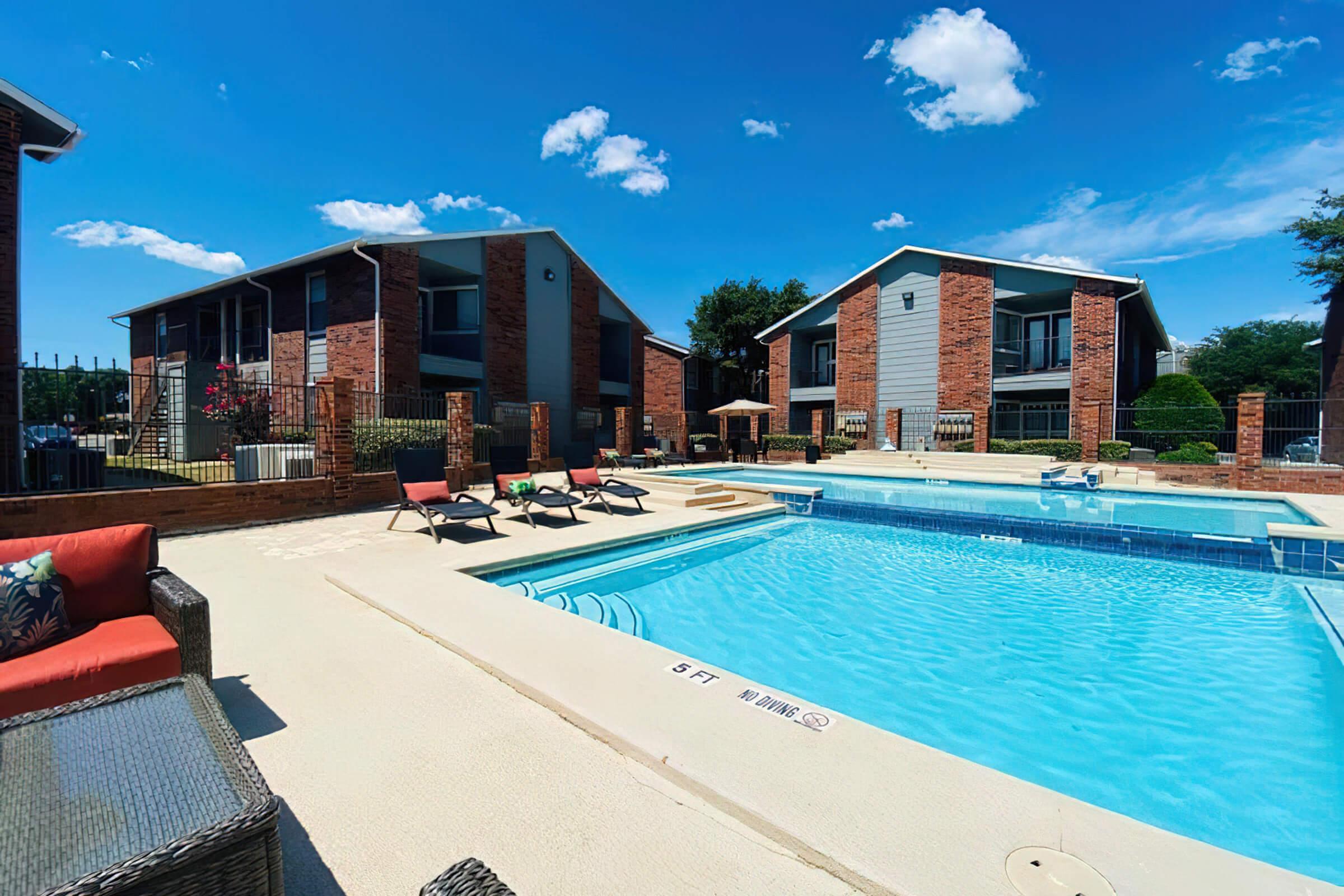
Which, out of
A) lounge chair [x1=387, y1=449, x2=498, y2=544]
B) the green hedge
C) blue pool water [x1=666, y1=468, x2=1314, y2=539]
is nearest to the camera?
lounge chair [x1=387, y1=449, x2=498, y2=544]

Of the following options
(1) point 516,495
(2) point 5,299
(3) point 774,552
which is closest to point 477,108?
(2) point 5,299

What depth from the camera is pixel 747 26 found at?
569 inches

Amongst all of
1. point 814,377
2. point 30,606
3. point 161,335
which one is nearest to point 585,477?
point 30,606

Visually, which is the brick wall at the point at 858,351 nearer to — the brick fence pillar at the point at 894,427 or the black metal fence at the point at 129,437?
the brick fence pillar at the point at 894,427

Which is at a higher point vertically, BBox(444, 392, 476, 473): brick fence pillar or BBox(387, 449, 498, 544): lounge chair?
BBox(444, 392, 476, 473): brick fence pillar

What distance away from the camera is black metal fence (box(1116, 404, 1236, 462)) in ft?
57.2

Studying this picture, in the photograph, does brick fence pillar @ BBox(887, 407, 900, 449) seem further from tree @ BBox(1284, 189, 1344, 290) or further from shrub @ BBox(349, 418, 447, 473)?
tree @ BBox(1284, 189, 1344, 290)

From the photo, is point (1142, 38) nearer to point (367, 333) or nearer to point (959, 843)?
point (959, 843)

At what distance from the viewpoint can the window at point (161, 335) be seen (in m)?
22.9

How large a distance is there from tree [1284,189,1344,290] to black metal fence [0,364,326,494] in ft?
118

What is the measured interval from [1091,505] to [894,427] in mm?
11332

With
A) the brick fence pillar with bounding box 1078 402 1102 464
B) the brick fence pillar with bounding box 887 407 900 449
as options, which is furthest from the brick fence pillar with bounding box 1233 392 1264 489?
the brick fence pillar with bounding box 887 407 900 449

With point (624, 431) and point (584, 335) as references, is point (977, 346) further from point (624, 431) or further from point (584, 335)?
point (584, 335)

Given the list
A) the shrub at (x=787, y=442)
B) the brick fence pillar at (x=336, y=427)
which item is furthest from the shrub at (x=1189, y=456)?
the brick fence pillar at (x=336, y=427)
